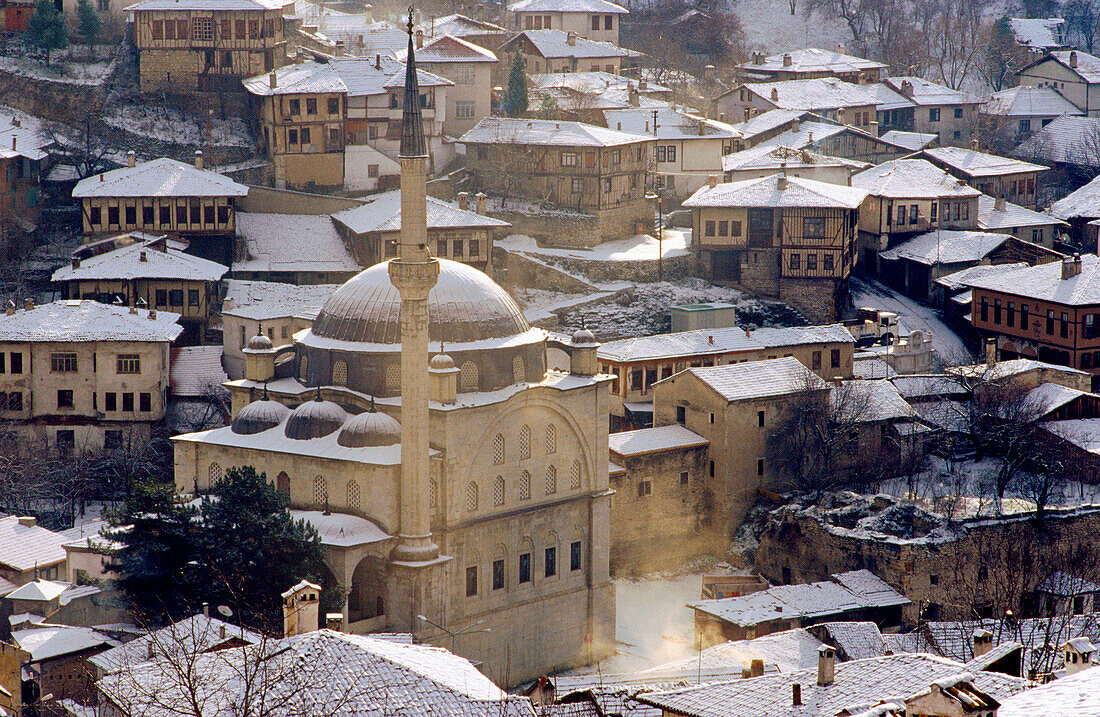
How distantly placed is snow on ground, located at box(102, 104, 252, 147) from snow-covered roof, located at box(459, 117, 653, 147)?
1007 centimetres

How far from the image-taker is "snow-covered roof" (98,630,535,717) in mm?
31078

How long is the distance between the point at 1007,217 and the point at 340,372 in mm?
44254

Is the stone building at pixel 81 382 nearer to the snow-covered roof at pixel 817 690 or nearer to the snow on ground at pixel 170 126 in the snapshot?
the snow on ground at pixel 170 126

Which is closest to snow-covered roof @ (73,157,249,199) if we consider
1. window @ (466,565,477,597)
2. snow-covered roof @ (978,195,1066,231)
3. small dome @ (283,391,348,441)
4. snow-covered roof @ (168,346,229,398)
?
snow-covered roof @ (168,346,229,398)

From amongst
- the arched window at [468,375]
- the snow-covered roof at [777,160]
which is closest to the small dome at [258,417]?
the arched window at [468,375]

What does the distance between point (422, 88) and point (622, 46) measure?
1205 inches

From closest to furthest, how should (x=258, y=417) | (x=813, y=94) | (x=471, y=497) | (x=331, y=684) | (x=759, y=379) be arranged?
(x=331, y=684), (x=471, y=497), (x=258, y=417), (x=759, y=379), (x=813, y=94)

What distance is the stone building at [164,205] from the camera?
7106 centimetres

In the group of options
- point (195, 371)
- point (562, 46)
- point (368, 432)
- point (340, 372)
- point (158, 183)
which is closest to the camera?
point (368, 432)

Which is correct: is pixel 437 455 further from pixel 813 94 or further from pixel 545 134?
pixel 813 94

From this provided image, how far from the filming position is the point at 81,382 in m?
61.8

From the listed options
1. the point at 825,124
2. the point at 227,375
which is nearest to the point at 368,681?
the point at 227,375

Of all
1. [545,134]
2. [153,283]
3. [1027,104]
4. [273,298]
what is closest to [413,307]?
[273,298]

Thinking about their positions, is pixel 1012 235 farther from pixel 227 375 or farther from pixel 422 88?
pixel 227 375
